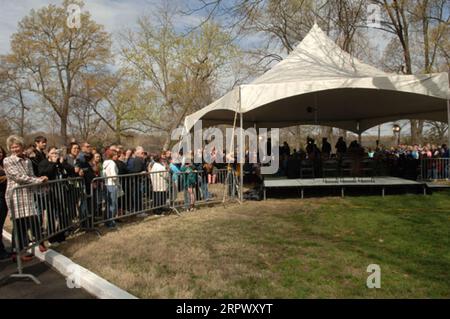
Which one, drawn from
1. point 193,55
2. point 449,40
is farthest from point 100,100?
point 449,40

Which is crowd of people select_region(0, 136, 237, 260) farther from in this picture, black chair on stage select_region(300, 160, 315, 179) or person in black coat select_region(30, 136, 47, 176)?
black chair on stage select_region(300, 160, 315, 179)

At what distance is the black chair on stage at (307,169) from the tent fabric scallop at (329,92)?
7.67ft

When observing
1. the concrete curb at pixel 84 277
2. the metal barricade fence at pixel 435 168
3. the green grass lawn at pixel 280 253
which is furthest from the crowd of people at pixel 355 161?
the concrete curb at pixel 84 277

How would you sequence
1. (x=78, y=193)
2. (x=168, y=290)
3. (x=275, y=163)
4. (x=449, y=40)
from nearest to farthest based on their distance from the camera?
(x=168, y=290) < (x=78, y=193) < (x=275, y=163) < (x=449, y=40)

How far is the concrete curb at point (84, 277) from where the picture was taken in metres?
4.44

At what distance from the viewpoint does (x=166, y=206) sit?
388 inches

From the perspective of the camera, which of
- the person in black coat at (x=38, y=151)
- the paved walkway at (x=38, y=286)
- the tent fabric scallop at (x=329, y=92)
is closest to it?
the paved walkway at (x=38, y=286)

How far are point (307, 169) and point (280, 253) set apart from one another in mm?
8483

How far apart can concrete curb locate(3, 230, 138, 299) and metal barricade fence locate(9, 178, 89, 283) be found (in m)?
0.31

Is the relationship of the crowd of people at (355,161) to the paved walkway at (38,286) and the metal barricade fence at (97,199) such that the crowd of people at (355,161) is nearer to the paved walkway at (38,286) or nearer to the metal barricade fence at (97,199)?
the metal barricade fence at (97,199)

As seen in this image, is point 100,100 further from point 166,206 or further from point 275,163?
point 166,206

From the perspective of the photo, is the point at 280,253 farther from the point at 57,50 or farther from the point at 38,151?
the point at 57,50

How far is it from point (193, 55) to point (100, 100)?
10.9 meters

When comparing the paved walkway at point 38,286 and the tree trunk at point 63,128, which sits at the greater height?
the tree trunk at point 63,128
